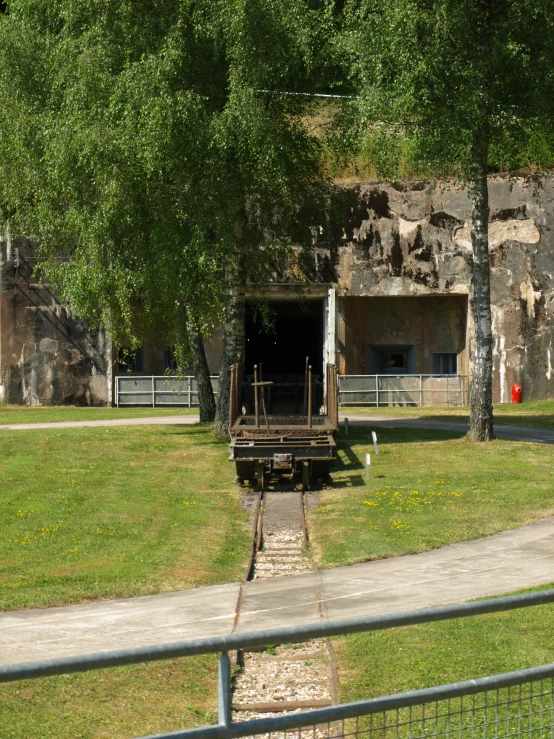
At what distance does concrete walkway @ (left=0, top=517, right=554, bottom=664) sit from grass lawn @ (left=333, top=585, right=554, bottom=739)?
0.84 metres

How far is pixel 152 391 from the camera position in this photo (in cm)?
3962

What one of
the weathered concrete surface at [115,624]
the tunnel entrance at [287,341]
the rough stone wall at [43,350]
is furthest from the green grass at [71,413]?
the weathered concrete surface at [115,624]

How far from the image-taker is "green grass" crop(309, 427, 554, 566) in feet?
50.8

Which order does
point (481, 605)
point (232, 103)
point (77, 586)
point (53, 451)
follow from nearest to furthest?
point (481, 605) < point (77, 586) < point (232, 103) < point (53, 451)

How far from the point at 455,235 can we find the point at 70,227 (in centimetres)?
1750

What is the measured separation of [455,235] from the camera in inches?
1502

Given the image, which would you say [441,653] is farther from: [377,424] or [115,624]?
[377,424]

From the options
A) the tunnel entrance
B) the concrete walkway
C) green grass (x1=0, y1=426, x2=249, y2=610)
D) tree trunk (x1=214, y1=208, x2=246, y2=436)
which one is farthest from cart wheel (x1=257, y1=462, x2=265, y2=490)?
the tunnel entrance

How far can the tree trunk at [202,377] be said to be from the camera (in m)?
28.9

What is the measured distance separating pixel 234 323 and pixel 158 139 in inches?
217

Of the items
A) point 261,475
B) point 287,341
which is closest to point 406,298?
point 287,341

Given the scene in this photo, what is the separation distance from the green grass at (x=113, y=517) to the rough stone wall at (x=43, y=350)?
1195 cm

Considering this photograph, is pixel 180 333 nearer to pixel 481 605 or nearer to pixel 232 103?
pixel 232 103

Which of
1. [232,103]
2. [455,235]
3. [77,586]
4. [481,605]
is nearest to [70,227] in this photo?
[232,103]
